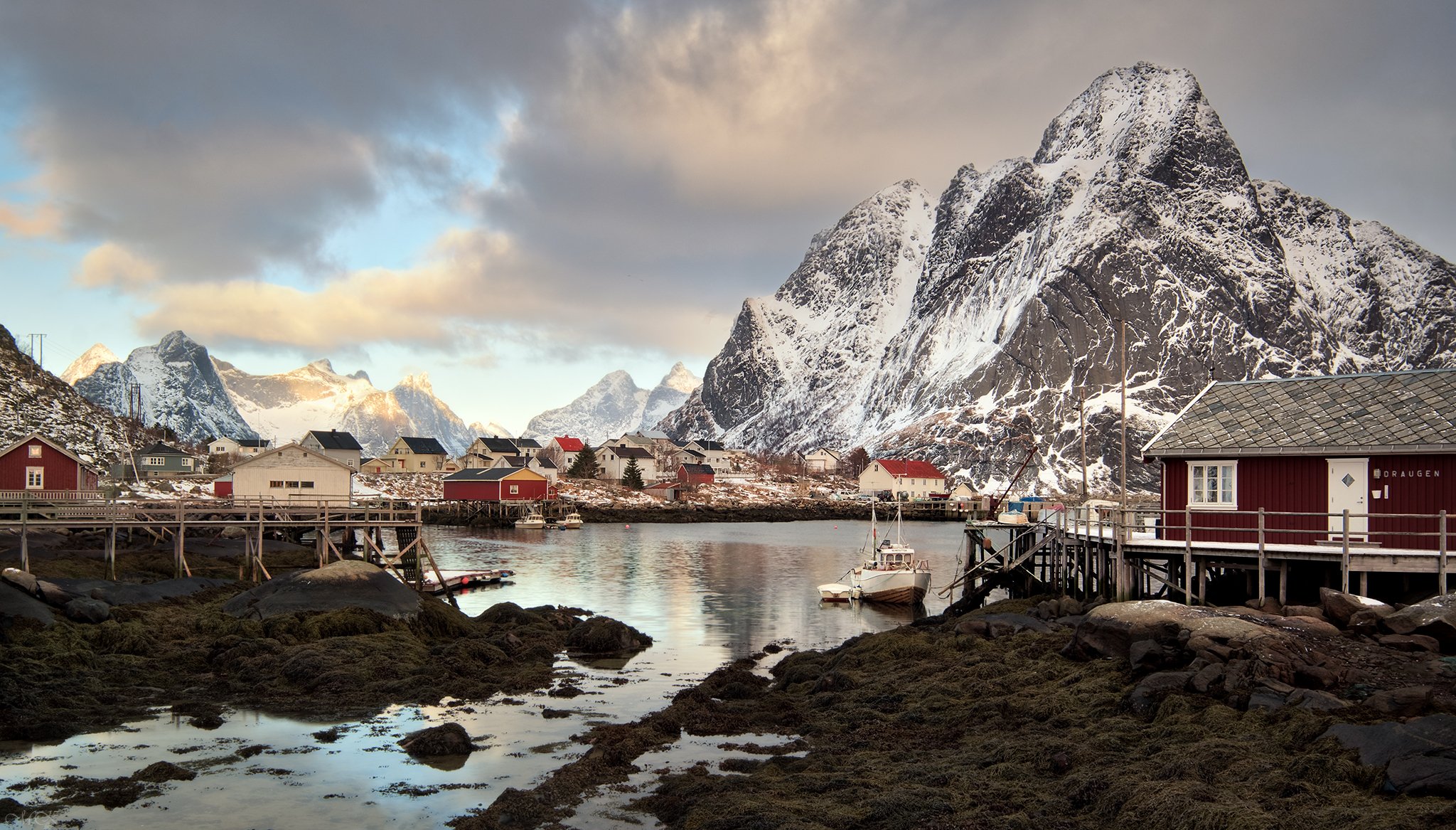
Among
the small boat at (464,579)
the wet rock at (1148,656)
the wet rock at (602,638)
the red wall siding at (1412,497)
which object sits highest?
the red wall siding at (1412,497)

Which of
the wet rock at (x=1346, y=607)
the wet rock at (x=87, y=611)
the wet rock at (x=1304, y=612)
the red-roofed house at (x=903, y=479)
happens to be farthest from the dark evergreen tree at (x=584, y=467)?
the wet rock at (x=1346, y=607)

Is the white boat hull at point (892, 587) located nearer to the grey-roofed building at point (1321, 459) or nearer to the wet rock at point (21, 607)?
the grey-roofed building at point (1321, 459)

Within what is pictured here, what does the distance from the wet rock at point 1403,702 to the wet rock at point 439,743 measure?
1608cm

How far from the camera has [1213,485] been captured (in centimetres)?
2966

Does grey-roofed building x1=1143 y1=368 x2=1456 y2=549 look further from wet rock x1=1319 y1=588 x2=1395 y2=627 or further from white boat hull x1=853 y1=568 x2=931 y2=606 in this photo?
white boat hull x1=853 y1=568 x2=931 y2=606

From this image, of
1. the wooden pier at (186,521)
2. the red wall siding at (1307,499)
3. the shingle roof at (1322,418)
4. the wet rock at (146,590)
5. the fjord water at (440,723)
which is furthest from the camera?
the wooden pier at (186,521)

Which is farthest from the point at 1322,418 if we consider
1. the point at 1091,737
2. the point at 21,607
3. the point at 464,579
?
the point at 464,579

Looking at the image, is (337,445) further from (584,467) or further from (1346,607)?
(1346,607)

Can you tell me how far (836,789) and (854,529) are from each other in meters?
101

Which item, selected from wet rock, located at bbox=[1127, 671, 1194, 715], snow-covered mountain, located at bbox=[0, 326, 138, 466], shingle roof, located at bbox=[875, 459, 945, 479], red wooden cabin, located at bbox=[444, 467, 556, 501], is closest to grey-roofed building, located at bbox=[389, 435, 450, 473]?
red wooden cabin, located at bbox=[444, 467, 556, 501]

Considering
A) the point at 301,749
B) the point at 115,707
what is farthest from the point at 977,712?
the point at 115,707

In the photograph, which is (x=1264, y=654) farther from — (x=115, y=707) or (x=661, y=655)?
(x=115, y=707)

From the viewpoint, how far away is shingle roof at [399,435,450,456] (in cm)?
17025

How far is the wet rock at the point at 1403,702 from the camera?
1522cm
